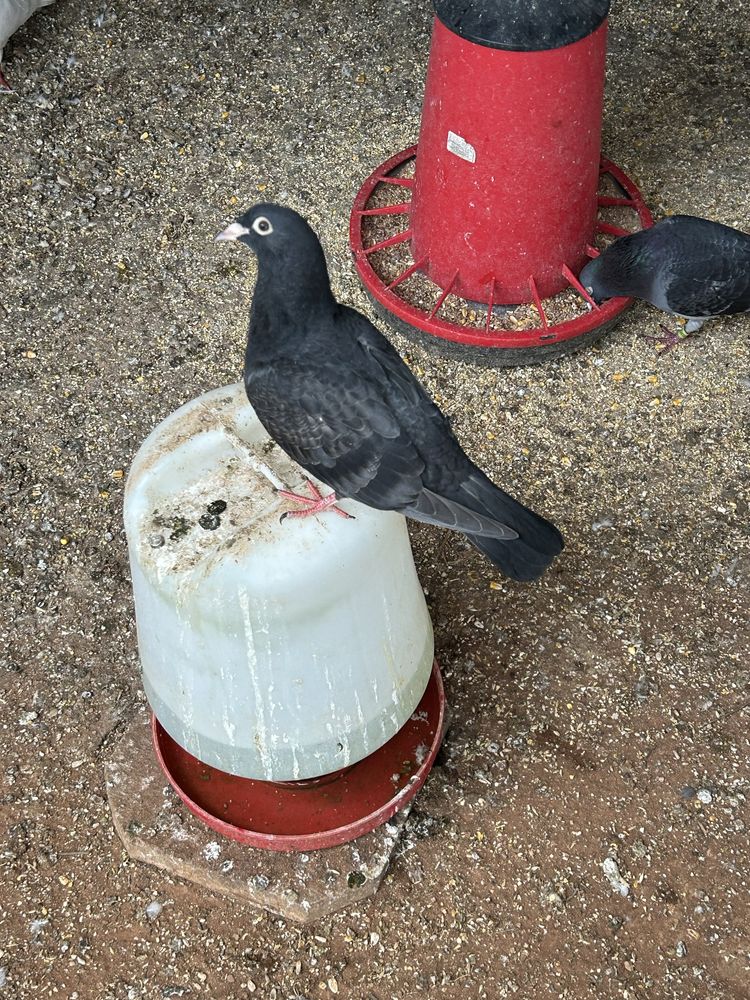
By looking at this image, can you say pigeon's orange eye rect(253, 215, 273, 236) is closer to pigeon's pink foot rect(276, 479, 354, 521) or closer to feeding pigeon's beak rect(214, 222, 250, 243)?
feeding pigeon's beak rect(214, 222, 250, 243)

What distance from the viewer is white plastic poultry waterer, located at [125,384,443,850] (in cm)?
227

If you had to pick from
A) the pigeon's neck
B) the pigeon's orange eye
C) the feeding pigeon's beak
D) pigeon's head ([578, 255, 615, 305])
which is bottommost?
pigeon's head ([578, 255, 615, 305])

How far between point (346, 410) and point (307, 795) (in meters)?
1.08

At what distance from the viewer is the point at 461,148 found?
377 centimetres

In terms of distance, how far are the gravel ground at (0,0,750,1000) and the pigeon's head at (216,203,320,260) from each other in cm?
136

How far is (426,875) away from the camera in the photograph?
2.90m

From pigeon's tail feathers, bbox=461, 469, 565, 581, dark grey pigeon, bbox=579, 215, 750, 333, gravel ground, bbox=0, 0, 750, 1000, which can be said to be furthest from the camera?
dark grey pigeon, bbox=579, 215, 750, 333

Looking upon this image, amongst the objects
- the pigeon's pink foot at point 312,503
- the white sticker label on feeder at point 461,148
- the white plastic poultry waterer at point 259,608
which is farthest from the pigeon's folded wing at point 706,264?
the pigeon's pink foot at point 312,503

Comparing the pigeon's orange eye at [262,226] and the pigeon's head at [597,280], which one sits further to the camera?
the pigeon's head at [597,280]

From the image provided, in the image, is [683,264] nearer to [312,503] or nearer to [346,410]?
[346,410]

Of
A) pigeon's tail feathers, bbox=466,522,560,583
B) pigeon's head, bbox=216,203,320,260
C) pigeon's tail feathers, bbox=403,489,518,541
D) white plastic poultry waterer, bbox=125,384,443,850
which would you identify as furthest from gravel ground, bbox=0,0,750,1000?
pigeon's head, bbox=216,203,320,260

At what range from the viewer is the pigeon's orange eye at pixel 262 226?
96.9 inches

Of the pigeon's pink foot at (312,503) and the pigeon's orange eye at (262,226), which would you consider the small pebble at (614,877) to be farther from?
the pigeon's orange eye at (262,226)

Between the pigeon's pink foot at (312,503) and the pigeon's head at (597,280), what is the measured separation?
6.41 ft
